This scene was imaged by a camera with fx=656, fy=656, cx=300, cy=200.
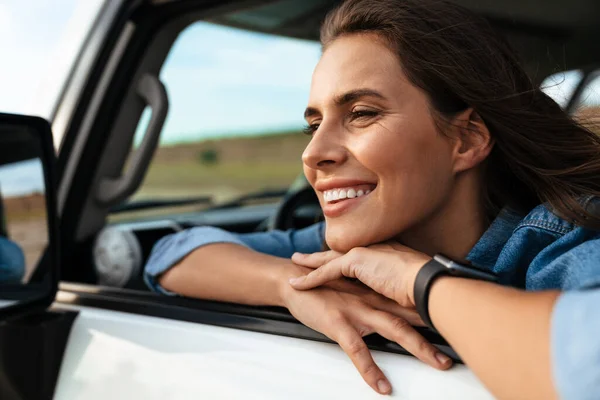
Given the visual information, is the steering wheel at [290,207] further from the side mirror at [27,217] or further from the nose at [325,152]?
the nose at [325,152]

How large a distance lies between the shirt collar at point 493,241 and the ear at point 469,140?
152 mm

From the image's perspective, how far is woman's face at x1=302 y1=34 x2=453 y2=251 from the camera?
4.75ft

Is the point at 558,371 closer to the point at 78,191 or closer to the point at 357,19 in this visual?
the point at 357,19

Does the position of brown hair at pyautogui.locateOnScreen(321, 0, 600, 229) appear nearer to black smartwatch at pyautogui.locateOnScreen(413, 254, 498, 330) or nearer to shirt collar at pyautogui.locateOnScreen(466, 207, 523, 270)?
shirt collar at pyautogui.locateOnScreen(466, 207, 523, 270)

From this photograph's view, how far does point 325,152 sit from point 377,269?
334 mm

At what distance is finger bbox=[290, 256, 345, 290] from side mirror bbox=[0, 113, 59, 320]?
740mm

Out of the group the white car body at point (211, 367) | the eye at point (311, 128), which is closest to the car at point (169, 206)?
the white car body at point (211, 367)

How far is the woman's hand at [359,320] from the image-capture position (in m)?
1.12

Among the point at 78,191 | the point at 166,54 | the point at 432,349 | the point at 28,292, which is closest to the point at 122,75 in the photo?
the point at 166,54

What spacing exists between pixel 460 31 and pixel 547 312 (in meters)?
0.93

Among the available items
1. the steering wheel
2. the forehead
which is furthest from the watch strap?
the steering wheel

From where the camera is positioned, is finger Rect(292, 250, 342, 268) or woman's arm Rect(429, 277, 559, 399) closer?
woman's arm Rect(429, 277, 559, 399)

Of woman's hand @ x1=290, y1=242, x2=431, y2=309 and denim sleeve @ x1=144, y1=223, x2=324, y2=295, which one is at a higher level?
woman's hand @ x1=290, y1=242, x2=431, y2=309

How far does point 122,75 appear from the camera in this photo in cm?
229
